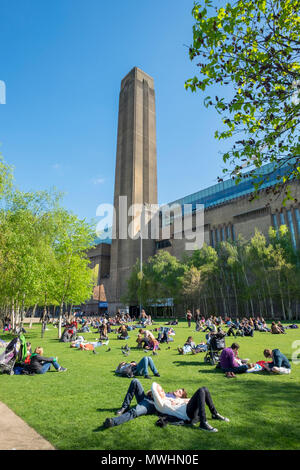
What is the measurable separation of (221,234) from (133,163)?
3769 cm

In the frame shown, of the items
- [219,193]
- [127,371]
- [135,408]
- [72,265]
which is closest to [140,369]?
[127,371]

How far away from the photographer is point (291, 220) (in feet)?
165

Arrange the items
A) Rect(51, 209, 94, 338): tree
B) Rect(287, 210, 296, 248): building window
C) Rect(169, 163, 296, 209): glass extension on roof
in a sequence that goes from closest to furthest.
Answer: Rect(51, 209, 94, 338): tree
Rect(287, 210, 296, 248): building window
Rect(169, 163, 296, 209): glass extension on roof

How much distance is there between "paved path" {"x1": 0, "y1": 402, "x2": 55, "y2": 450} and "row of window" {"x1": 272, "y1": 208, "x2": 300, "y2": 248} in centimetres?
5024

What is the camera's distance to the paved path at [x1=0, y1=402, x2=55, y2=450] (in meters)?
4.38

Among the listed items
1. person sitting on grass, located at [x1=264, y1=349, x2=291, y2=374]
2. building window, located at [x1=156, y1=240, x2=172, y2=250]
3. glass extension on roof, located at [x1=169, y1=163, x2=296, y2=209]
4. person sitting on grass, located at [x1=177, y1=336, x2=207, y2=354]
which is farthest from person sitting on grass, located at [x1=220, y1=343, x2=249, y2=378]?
building window, located at [x1=156, y1=240, x2=172, y2=250]

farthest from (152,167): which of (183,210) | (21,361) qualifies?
(21,361)

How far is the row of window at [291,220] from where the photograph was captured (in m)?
48.6

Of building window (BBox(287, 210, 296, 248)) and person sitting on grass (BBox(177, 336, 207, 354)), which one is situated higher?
building window (BBox(287, 210, 296, 248))

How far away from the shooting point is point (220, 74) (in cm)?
725

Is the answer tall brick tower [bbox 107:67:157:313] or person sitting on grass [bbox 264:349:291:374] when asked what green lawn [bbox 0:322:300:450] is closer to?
person sitting on grass [bbox 264:349:291:374]

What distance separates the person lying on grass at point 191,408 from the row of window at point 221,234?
183 feet
